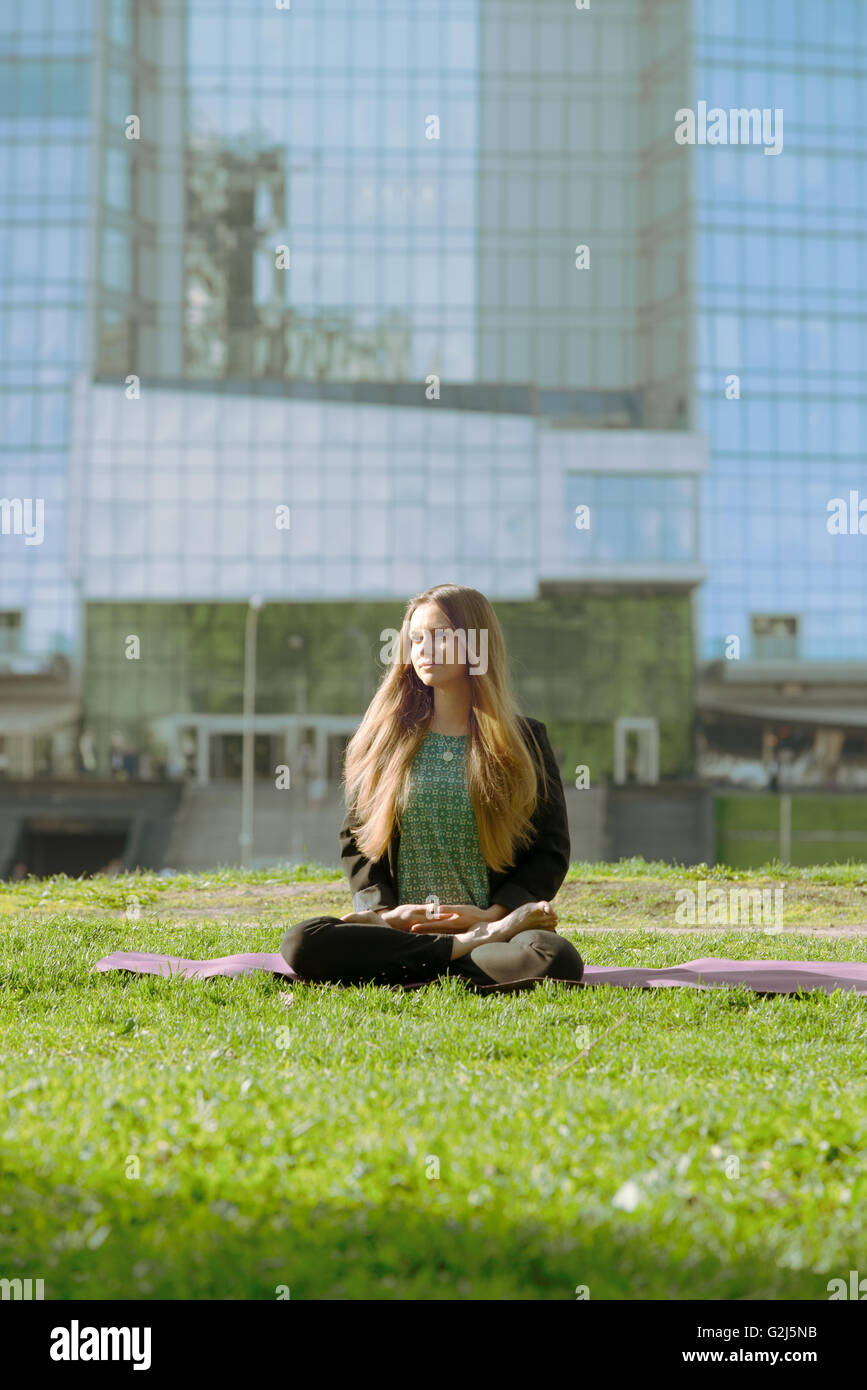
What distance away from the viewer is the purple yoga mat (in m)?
6.45

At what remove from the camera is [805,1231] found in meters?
3.04

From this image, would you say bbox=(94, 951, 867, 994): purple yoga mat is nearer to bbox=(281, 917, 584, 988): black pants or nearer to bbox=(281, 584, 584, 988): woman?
bbox=(281, 917, 584, 988): black pants

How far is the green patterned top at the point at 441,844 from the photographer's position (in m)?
6.75

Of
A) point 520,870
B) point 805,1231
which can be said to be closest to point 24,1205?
point 805,1231

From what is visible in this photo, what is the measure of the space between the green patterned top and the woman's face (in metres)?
0.48

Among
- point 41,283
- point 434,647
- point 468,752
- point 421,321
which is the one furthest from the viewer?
point 421,321

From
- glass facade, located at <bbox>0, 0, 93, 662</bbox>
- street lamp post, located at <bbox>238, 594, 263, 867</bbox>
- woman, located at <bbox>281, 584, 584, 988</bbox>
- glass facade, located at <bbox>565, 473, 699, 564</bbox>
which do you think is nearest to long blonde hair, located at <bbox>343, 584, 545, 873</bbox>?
woman, located at <bbox>281, 584, 584, 988</bbox>

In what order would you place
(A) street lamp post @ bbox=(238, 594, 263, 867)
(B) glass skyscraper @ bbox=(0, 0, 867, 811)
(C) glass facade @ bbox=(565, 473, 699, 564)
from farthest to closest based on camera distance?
(B) glass skyscraper @ bbox=(0, 0, 867, 811) → (C) glass facade @ bbox=(565, 473, 699, 564) → (A) street lamp post @ bbox=(238, 594, 263, 867)

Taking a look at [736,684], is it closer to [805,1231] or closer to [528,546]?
[528,546]

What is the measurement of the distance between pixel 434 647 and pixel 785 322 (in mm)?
57207

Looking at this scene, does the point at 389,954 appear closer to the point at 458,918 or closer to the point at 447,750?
the point at 458,918

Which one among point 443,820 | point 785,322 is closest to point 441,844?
point 443,820

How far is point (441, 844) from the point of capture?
675cm

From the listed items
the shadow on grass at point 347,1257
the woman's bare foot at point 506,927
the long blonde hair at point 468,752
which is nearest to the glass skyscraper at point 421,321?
the long blonde hair at point 468,752
